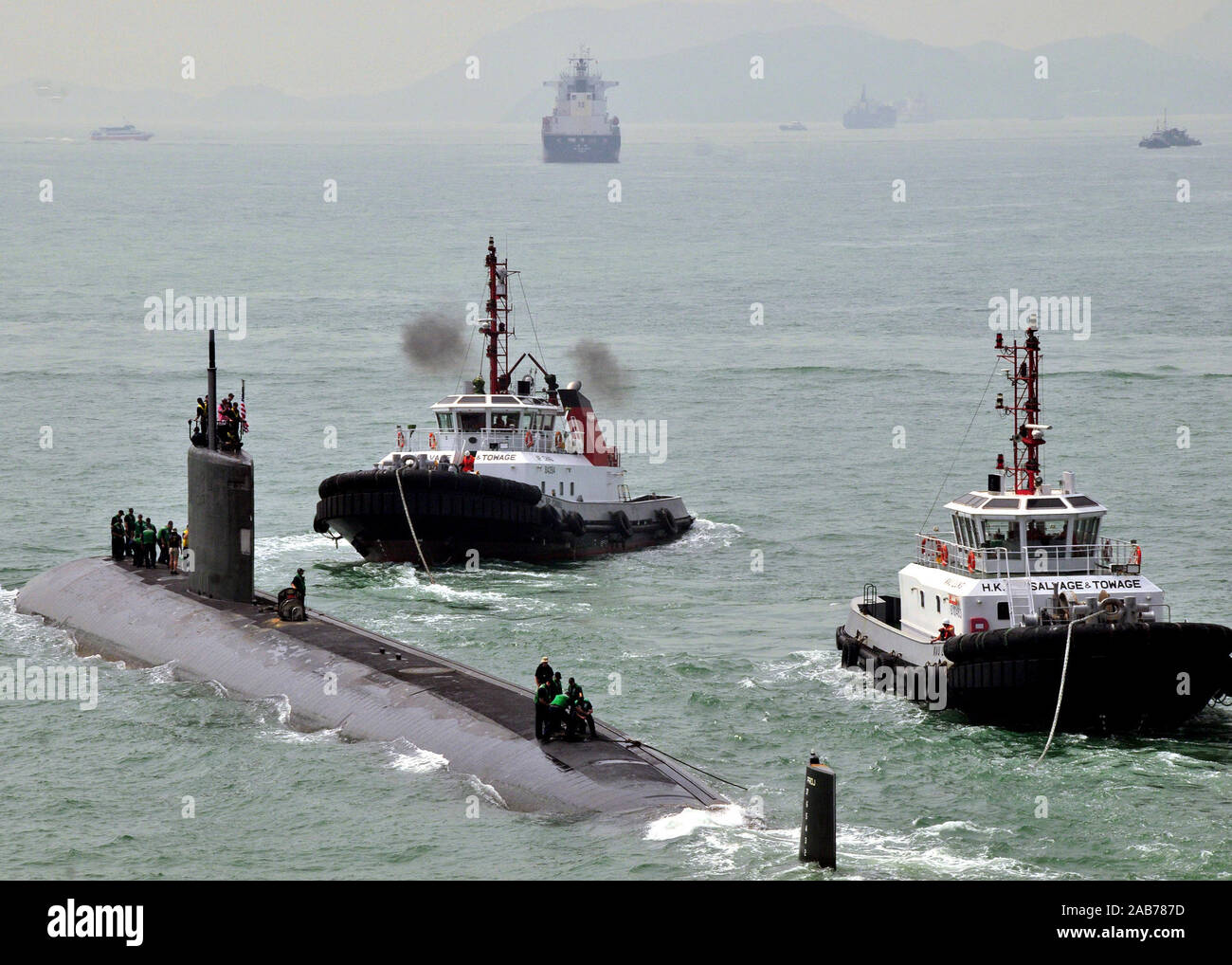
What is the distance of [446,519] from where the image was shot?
46.4 m

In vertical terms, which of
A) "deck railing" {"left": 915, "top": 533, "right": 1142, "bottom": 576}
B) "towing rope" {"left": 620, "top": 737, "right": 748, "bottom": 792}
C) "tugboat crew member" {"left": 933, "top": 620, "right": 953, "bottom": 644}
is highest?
"deck railing" {"left": 915, "top": 533, "right": 1142, "bottom": 576}

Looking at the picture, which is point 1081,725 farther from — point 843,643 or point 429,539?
point 429,539

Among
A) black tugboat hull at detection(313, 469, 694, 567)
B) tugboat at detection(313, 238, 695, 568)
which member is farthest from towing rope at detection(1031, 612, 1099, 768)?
black tugboat hull at detection(313, 469, 694, 567)

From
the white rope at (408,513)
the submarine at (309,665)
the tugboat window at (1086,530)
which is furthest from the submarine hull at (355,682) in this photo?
the tugboat window at (1086,530)

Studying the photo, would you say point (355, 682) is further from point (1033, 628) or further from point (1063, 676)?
point (1063, 676)

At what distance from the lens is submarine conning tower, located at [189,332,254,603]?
111 feet

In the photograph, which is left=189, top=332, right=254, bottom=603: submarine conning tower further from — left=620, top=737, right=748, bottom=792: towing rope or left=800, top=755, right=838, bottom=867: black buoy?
left=800, top=755, right=838, bottom=867: black buoy

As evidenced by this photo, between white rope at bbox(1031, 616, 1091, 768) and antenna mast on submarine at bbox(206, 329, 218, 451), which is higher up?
antenna mast on submarine at bbox(206, 329, 218, 451)

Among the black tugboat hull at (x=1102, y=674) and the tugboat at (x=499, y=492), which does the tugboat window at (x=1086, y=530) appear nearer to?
the black tugboat hull at (x=1102, y=674)

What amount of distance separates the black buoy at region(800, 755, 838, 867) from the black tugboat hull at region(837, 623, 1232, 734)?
8.71m

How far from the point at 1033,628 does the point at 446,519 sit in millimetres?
19781

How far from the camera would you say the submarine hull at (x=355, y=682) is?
24734 millimetres

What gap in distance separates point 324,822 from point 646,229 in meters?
124
